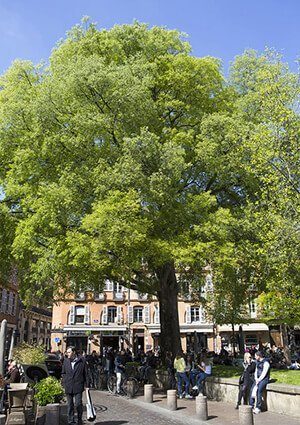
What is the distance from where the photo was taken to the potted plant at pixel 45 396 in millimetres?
10252

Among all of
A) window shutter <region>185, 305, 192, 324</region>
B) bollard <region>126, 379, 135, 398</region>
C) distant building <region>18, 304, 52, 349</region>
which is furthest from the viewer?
distant building <region>18, 304, 52, 349</region>

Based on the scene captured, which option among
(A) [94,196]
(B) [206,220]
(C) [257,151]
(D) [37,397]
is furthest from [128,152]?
(D) [37,397]

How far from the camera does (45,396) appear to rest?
1059 centimetres

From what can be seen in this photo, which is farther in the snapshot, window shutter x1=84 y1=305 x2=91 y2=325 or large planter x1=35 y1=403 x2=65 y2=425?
window shutter x1=84 y1=305 x2=91 y2=325

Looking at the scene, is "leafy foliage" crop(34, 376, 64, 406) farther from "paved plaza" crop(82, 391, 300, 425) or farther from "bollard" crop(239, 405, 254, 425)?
"bollard" crop(239, 405, 254, 425)

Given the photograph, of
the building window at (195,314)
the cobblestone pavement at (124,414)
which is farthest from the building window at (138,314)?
the cobblestone pavement at (124,414)

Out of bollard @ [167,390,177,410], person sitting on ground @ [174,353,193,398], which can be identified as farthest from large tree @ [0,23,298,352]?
bollard @ [167,390,177,410]

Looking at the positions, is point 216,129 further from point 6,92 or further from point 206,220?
point 6,92

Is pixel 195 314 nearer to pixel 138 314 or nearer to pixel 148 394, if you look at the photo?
pixel 138 314

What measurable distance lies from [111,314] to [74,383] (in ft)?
125

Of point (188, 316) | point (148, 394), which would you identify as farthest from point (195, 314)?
point (148, 394)

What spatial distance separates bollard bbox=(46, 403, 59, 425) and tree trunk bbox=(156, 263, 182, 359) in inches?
395

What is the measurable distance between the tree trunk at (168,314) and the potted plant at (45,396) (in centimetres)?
936

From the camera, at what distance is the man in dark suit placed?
10.8 meters
